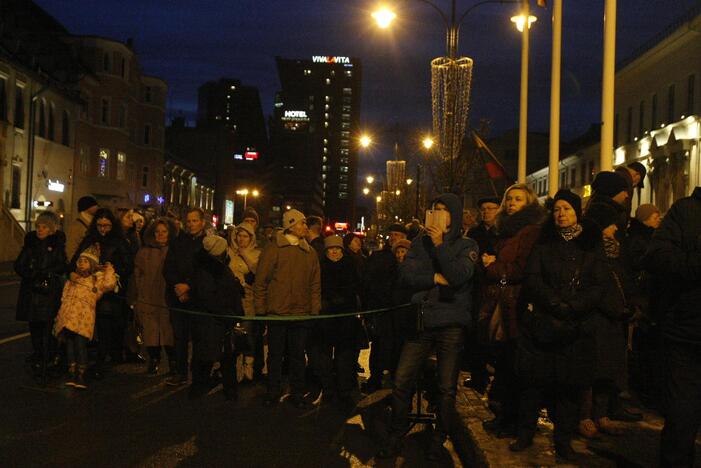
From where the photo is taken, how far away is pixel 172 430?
7305 mm

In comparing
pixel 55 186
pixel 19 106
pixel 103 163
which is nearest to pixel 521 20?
pixel 19 106

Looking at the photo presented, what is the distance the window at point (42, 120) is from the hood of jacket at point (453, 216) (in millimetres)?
42549

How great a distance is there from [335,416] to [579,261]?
3349mm

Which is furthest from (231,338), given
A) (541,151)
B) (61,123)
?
(541,151)

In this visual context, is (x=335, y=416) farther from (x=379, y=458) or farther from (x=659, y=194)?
(x=659, y=194)

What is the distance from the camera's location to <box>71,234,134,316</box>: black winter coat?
9609 mm

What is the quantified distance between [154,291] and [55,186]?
3996 cm

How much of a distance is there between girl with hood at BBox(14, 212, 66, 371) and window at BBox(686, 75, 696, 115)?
31068 mm

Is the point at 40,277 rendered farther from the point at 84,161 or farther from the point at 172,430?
the point at 84,161

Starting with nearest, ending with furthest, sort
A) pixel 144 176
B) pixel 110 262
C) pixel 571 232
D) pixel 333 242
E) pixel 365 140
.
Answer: pixel 571 232, pixel 333 242, pixel 110 262, pixel 365 140, pixel 144 176

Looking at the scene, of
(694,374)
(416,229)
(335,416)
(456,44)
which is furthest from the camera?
(456,44)

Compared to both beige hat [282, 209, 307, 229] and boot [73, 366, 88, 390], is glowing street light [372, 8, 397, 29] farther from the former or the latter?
boot [73, 366, 88, 390]

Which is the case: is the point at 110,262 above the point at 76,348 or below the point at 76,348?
above

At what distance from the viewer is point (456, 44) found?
1797 centimetres
